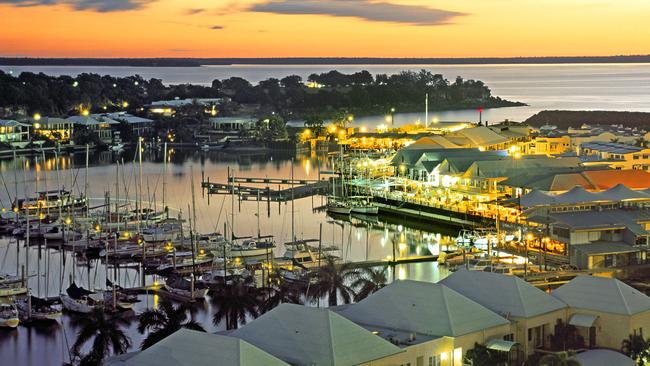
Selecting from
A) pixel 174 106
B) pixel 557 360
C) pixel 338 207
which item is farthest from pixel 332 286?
pixel 174 106

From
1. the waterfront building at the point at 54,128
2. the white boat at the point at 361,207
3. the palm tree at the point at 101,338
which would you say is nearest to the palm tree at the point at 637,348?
the palm tree at the point at 101,338

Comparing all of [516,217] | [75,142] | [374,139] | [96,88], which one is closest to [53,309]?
[516,217]

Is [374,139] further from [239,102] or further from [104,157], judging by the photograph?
[239,102]

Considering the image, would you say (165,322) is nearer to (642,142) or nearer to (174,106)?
(642,142)

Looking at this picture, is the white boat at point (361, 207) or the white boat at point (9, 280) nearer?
the white boat at point (9, 280)

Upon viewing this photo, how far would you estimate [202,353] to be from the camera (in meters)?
9.73

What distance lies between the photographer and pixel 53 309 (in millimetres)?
16281

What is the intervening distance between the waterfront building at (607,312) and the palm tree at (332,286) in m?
3.89

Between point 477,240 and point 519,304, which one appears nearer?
point 519,304

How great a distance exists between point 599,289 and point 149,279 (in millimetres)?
9582

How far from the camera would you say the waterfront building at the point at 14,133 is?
49250mm

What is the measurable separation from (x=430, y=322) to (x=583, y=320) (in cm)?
199

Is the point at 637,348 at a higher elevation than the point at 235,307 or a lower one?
higher

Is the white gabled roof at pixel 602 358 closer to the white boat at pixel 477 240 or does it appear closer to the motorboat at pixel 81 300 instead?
the motorboat at pixel 81 300
